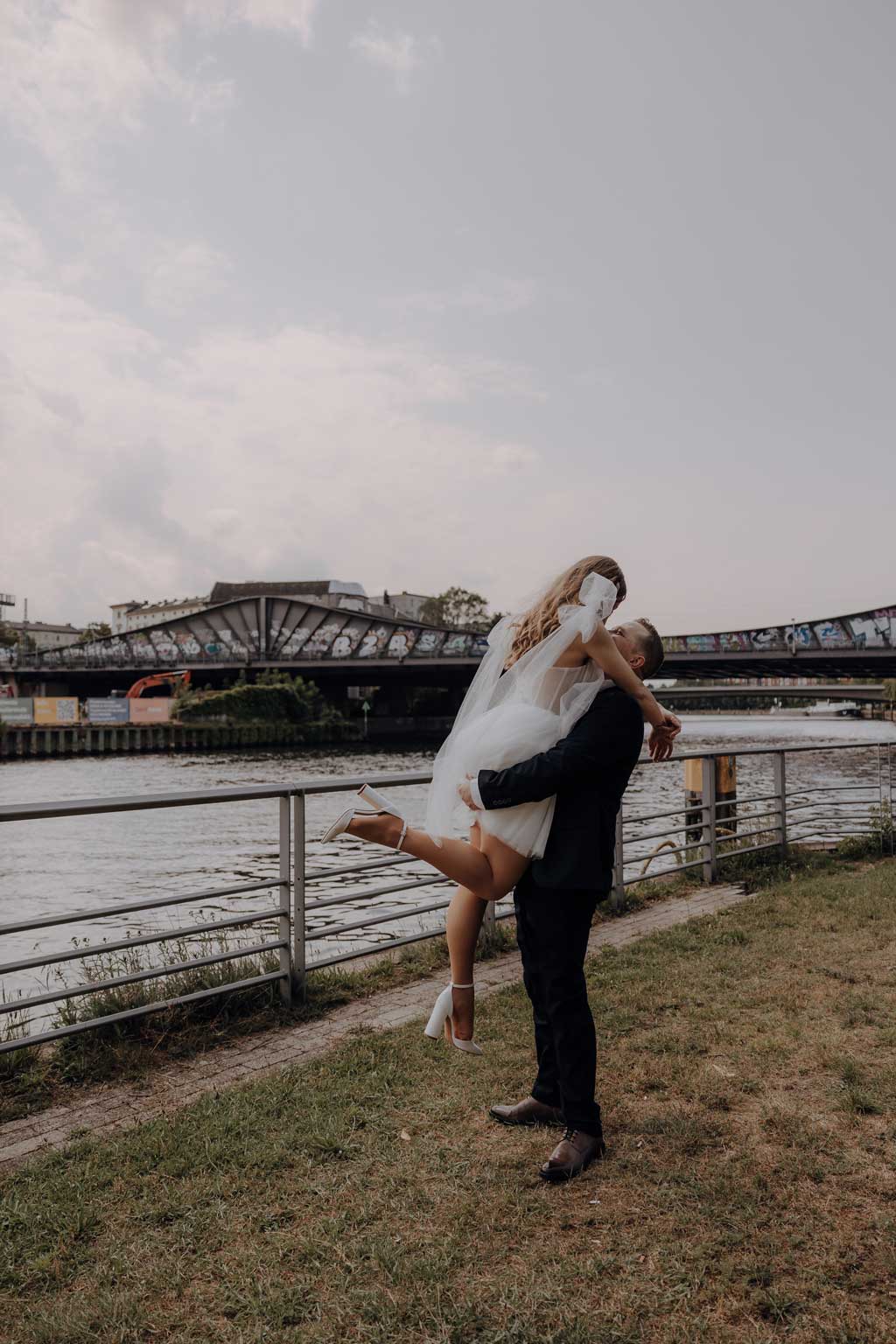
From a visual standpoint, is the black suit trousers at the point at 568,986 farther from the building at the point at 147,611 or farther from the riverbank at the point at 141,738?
the building at the point at 147,611

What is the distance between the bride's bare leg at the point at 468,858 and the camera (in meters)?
3.06

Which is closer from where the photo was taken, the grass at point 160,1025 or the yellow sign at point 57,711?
the grass at point 160,1025

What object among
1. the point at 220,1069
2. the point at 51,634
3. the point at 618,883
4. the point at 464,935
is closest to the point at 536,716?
the point at 464,935

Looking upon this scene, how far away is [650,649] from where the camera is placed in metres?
3.31

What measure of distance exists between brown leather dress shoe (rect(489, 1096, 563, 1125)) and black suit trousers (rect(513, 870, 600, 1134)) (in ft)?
0.87

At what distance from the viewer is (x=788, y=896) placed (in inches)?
306

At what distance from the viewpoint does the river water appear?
10969 mm

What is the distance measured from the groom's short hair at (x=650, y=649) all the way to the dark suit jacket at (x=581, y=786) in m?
0.19

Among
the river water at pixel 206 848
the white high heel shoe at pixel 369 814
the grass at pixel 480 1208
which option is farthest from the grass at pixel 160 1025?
the white high heel shoe at pixel 369 814

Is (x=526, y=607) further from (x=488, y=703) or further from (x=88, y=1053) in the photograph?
(x=88, y=1053)

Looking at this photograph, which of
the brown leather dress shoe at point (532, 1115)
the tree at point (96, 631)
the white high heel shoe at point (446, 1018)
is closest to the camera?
the white high heel shoe at point (446, 1018)

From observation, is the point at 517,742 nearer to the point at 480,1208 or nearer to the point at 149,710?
the point at 480,1208

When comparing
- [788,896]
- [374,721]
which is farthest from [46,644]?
[788,896]

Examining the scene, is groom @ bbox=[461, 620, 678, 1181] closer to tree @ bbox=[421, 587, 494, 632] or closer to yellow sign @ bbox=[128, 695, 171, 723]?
yellow sign @ bbox=[128, 695, 171, 723]
